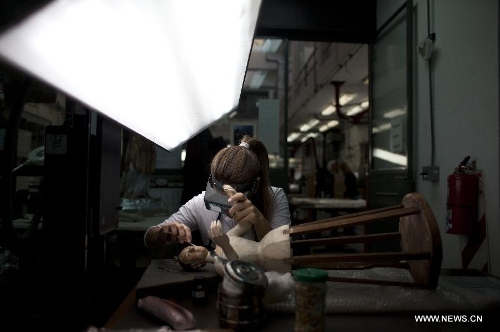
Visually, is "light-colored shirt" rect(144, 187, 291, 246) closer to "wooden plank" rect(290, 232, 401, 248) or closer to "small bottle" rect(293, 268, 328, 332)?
"wooden plank" rect(290, 232, 401, 248)

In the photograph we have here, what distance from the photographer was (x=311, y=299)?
791 mm

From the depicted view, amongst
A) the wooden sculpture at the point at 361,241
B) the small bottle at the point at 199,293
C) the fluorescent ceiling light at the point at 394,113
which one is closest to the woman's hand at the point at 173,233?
the wooden sculpture at the point at 361,241

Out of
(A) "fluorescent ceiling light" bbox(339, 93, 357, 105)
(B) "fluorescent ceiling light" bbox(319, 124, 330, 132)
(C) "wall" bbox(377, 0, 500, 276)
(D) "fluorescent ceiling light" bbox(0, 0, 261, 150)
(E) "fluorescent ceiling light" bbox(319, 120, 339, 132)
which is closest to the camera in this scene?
(D) "fluorescent ceiling light" bbox(0, 0, 261, 150)

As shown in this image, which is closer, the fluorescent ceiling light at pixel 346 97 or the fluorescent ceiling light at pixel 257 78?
the fluorescent ceiling light at pixel 346 97

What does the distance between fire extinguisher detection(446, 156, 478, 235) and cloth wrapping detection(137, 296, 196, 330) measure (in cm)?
194

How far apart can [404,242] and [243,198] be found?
542 millimetres

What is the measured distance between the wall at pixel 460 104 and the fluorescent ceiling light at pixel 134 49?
175cm

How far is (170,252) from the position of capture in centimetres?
289

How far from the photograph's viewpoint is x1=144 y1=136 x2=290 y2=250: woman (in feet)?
4.11

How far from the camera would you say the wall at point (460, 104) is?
6.96ft

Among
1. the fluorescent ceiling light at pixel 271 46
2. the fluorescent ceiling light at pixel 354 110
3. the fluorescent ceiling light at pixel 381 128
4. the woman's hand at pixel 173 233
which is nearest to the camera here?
the woman's hand at pixel 173 233

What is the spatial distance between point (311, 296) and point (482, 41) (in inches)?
85.5

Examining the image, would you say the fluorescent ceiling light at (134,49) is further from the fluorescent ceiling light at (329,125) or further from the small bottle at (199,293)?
the fluorescent ceiling light at (329,125)

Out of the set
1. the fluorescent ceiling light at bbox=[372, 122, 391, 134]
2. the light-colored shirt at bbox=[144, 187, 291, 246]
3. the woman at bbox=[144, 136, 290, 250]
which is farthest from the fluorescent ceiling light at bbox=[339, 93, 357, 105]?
the woman at bbox=[144, 136, 290, 250]
